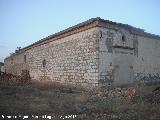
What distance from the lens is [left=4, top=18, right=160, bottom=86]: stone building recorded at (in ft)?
42.4

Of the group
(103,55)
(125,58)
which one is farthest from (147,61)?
(103,55)

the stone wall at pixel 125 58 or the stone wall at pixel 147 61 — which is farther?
the stone wall at pixel 147 61

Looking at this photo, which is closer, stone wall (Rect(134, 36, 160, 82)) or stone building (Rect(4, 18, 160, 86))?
stone building (Rect(4, 18, 160, 86))

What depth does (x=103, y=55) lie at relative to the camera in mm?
12852

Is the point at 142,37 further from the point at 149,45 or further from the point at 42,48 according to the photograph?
the point at 42,48

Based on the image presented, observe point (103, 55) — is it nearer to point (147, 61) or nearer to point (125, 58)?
point (125, 58)

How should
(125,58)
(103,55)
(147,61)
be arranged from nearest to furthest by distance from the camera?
(103,55) < (125,58) < (147,61)

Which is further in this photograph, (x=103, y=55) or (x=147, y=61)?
(x=147, y=61)

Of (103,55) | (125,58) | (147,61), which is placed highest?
(103,55)

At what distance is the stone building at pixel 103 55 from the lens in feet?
42.4

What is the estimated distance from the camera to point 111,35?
13.3 meters

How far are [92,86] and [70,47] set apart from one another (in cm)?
401

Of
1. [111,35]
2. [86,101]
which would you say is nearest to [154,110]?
[86,101]

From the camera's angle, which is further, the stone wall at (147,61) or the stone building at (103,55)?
the stone wall at (147,61)
